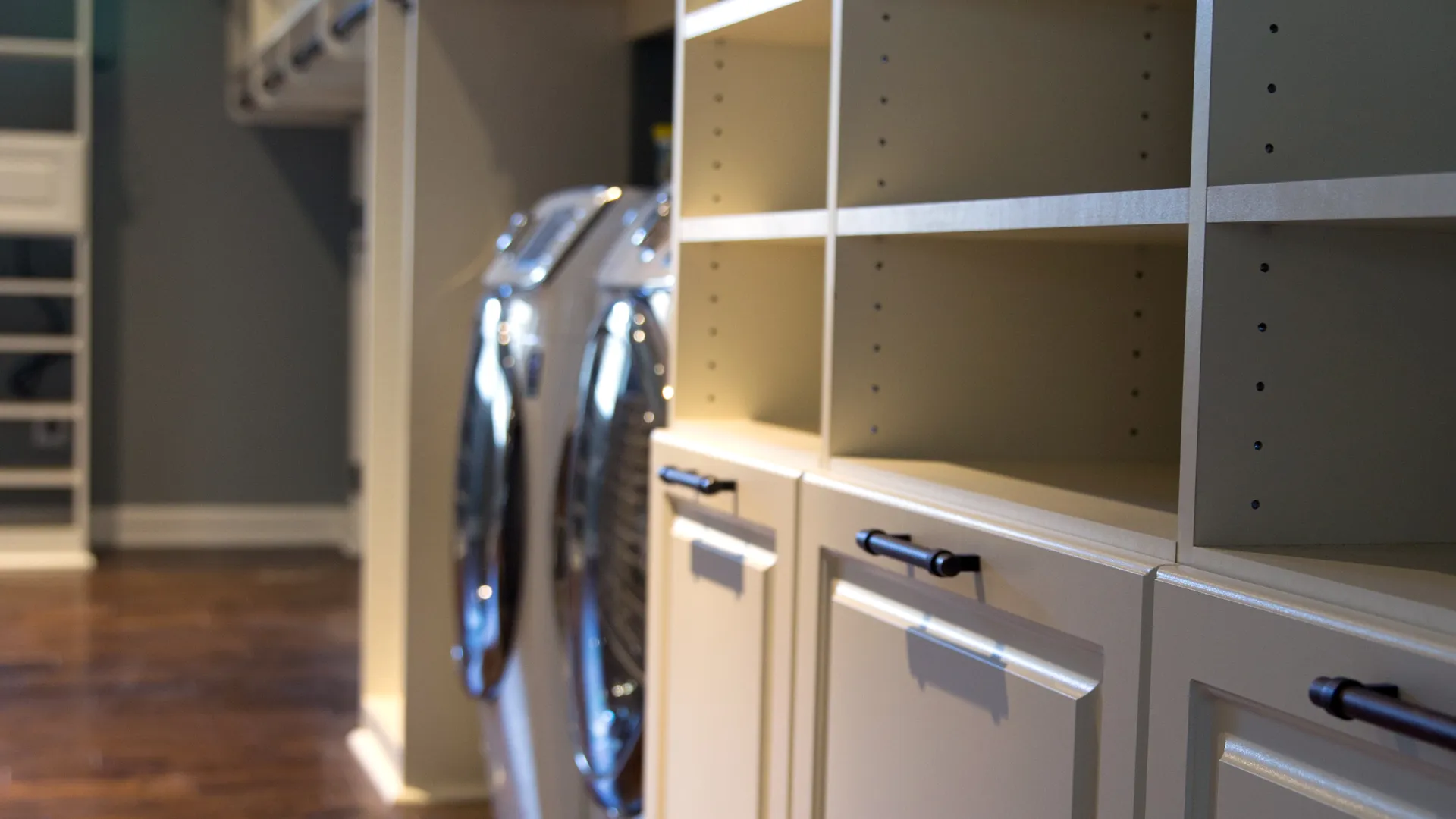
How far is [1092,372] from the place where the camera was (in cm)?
147

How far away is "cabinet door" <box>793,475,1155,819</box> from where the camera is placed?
0.99 meters

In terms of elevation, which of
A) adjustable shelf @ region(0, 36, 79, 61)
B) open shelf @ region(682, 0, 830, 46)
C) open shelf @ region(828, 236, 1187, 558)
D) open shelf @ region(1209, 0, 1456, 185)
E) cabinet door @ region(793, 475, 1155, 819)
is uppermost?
adjustable shelf @ region(0, 36, 79, 61)

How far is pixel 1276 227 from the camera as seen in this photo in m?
0.90

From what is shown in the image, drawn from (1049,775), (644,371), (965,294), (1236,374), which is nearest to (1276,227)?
(1236,374)

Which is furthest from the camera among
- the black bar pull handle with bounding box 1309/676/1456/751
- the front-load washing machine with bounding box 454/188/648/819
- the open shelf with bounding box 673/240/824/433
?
the front-load washing machine with bounding box 454/188/648/819

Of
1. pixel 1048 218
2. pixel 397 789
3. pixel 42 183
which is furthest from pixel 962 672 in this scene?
pixel 42 183

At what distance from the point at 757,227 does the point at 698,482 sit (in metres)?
0.26

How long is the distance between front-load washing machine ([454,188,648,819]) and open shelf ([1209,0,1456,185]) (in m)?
1.80

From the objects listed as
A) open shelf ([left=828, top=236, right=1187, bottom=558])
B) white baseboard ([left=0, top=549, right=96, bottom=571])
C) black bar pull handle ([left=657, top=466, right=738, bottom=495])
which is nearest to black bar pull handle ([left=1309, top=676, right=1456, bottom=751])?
open shelf ([left=828, top=236, right=1187, bottom=558])

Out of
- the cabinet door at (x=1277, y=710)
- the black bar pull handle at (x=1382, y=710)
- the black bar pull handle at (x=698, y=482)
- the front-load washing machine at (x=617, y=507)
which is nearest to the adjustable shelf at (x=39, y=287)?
the front-load washing machine at (x=617, y=507)

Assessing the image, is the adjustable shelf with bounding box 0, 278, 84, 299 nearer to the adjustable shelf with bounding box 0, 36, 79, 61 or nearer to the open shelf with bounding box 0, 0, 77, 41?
the adjustable shelf with bounding box 0, 36, 79, 61

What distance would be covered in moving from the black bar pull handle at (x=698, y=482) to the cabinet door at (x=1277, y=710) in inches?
26.2

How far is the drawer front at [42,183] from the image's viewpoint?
19.4ft

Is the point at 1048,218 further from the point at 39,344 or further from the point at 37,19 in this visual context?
the point at 37,19
